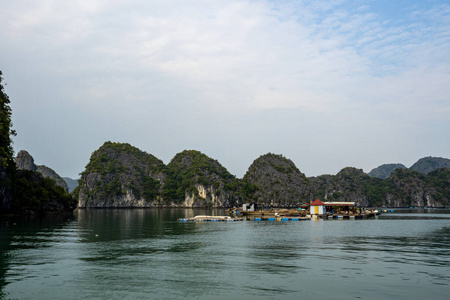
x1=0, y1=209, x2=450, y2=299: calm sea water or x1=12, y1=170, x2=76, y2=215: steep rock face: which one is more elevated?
x1=12, y1=170, x2=76, y2=215: steep rock face

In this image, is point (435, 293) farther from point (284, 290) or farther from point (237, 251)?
point (237, 251)

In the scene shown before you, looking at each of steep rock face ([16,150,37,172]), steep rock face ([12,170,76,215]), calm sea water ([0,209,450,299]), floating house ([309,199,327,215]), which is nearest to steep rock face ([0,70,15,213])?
steep rock face ([12,170,76,215])

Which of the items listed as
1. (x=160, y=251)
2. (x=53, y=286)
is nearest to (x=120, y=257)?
(x=160, y=251)

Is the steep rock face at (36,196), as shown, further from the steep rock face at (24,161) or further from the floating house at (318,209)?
the steep rock face at (24,161)

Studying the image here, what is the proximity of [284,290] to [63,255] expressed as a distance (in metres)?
19.8

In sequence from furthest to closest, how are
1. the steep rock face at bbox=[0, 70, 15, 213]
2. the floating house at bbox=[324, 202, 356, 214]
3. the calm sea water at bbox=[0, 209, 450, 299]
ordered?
the floating house at bbox=[324, 202, 356, 214] < the steep rock face at bbox=[0, 70, 15, 213] < the calm sea water at bbox=[0, 209, 450, 299]

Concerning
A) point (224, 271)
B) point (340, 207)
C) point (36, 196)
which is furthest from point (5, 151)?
point (340, 207)

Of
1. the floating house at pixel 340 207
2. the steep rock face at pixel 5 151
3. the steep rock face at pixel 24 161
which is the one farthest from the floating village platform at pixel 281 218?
A: the steep rock face at pixel 24 161

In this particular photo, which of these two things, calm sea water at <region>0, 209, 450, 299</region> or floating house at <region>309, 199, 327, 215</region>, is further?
floating house at <region>309, 199, 327, 215</region>

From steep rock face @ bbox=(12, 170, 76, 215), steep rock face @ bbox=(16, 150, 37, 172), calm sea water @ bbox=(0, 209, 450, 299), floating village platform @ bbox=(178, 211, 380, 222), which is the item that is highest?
steep rock face @ bbox=(16, 150, 37, 172)

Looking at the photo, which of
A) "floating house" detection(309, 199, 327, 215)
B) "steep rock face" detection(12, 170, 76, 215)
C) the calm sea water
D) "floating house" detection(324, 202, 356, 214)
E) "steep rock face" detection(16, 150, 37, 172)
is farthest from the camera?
"steep rock face" detection(16, 150, 37, 172)

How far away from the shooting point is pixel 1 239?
1510 inches

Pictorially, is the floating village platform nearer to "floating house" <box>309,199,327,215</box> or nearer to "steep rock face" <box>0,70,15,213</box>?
"floating house" <box>309,199,327,215</box>

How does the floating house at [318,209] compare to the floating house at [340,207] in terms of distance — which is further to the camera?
the floating house at [340,207]
